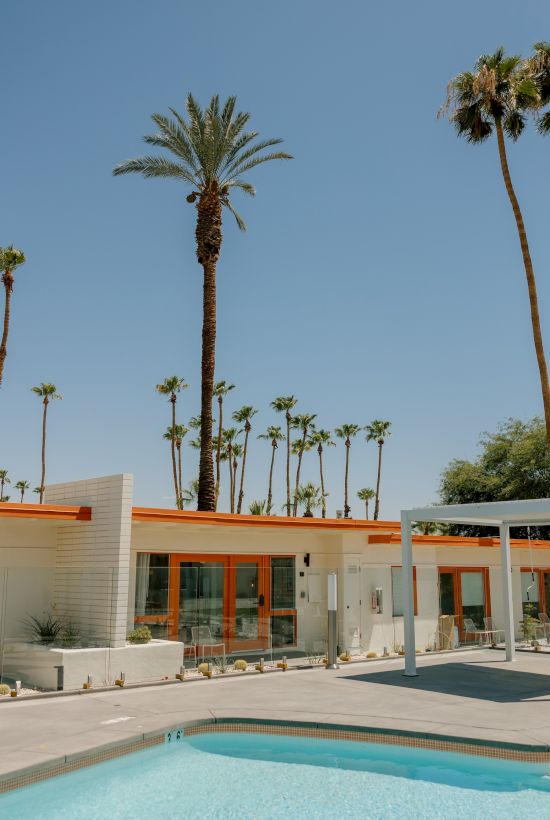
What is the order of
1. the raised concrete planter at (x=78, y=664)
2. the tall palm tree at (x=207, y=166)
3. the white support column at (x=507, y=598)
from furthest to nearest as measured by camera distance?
the tall palm tree at (x=207, y=166) < the white support column at (x=507, y=598) < the raised concrete planter at (x=78, y=664)

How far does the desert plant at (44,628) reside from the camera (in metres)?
14.4

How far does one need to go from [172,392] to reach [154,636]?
3922 centimetres

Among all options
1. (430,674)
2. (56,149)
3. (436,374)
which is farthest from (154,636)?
(436,374)

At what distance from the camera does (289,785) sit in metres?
8.91

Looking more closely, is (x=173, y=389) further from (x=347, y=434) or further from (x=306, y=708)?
Answer: (x=306, y=708)

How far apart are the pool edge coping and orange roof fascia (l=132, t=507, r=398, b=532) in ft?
16.6

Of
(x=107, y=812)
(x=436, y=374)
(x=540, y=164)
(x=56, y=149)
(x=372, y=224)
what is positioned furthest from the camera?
(x=436, y=374)

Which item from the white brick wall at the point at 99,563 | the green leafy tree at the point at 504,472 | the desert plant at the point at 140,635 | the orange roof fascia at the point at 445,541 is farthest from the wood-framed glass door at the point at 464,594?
the green leafy tree at the point at 504,472

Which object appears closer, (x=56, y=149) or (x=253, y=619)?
(x=253, y=619)

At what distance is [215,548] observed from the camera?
17.9 metres

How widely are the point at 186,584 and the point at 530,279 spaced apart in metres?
12.9

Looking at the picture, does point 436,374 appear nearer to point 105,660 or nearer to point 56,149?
point 56,149

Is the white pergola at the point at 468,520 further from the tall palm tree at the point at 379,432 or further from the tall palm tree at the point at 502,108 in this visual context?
the tall palm tree at the point at 379,432

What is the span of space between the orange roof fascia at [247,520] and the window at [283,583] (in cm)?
154
